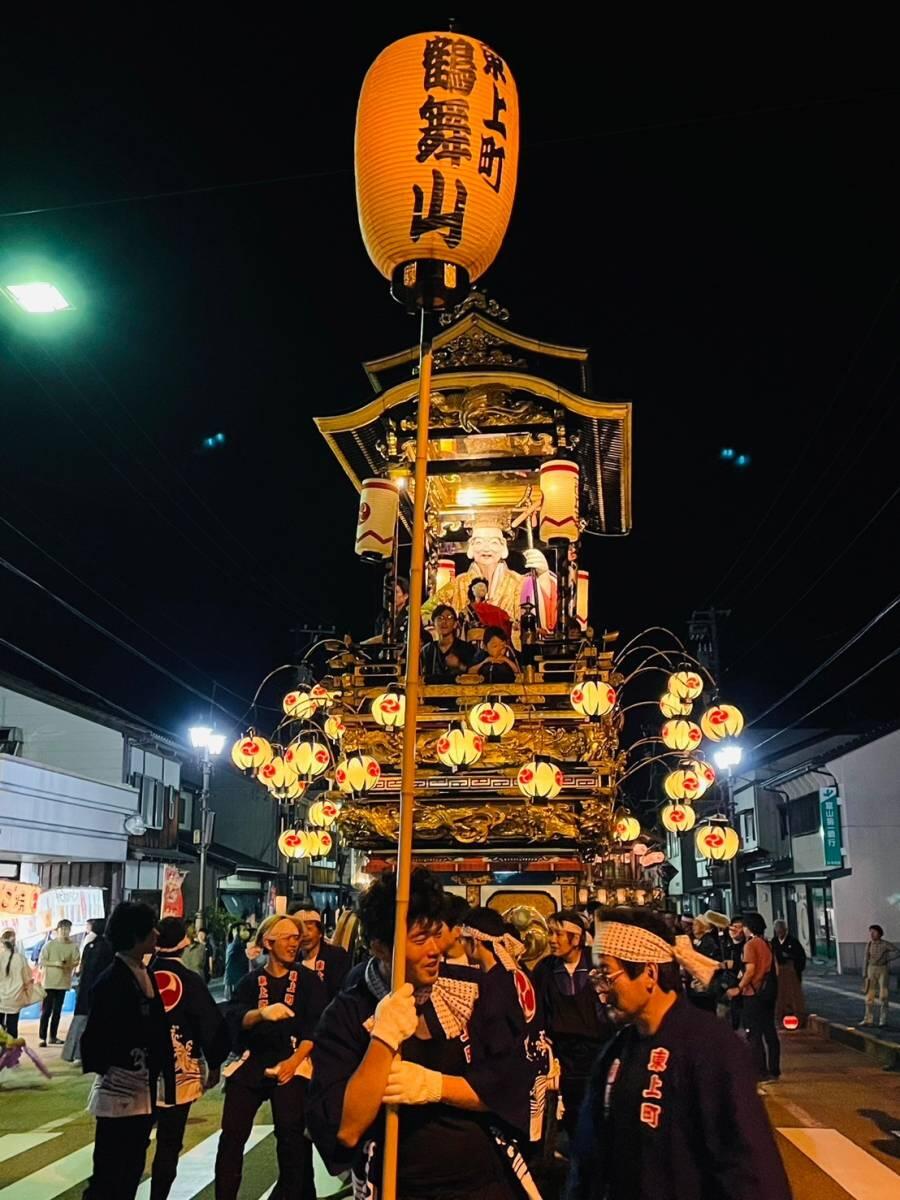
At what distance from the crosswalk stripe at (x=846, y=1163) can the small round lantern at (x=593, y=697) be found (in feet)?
14.2

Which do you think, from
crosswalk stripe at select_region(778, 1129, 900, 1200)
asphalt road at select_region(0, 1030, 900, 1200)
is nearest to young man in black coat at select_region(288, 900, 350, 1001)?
asphalt road at select_region(0, 1030, 900, 1200)

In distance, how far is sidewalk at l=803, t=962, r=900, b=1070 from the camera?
1318 cm

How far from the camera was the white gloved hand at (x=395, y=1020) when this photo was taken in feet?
8.89

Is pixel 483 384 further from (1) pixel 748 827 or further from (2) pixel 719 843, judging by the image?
→ (1) pixel 748 827

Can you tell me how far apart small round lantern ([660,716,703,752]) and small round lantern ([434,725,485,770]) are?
364cm

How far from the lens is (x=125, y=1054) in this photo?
4.89m

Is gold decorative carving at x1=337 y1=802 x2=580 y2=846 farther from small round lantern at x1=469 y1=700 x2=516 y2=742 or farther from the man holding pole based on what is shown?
the man holding pole

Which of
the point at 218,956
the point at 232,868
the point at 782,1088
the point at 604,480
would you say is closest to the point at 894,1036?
the point at 782,1088

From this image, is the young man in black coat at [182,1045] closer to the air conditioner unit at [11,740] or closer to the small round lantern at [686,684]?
the small round lantern at [686,684]

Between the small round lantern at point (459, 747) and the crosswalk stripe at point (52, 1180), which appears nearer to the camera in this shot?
the crosswalk stripe at point (52, 1180)

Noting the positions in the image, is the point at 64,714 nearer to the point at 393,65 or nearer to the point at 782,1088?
the point at 782,1088

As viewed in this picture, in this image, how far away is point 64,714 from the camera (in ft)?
80.4

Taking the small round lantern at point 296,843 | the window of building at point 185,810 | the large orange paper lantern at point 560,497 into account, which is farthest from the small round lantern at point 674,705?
the window of building at point 185,810

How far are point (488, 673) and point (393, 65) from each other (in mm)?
7411
